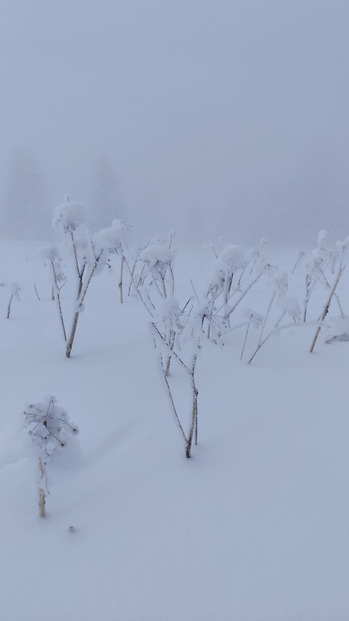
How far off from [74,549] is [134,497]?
1.09 feet

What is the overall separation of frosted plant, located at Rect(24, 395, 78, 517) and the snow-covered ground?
41 millimetres

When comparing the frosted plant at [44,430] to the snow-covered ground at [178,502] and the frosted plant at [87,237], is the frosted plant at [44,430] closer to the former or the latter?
the snow-covered ground at [178,502]

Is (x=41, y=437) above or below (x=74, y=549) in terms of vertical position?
above

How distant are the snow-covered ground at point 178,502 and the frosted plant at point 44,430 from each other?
0.04 m

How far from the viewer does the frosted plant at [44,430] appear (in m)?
1.48

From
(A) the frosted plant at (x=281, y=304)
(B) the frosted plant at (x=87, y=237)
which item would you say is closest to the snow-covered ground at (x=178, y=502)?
(A) the frosted plant at (x=281, y=304)

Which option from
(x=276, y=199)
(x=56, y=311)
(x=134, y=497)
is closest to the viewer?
(x=134, y=497)

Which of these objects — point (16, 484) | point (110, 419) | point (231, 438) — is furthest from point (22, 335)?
point (231, 438)

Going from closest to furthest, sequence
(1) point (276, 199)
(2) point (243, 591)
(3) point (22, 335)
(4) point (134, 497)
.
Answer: (2) point (243, 591) < (4) point (134, 497) < (3) point (22, 335) < (1) point (276, 199)

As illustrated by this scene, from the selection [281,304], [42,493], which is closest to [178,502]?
[42,493]

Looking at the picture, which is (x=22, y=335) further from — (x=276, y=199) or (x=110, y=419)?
(x=276, y=199)

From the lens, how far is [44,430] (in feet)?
5.03

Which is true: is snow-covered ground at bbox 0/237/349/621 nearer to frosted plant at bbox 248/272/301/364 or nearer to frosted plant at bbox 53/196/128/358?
frosted plant at bbox 248/272/301/364

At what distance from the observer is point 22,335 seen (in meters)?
3.66
